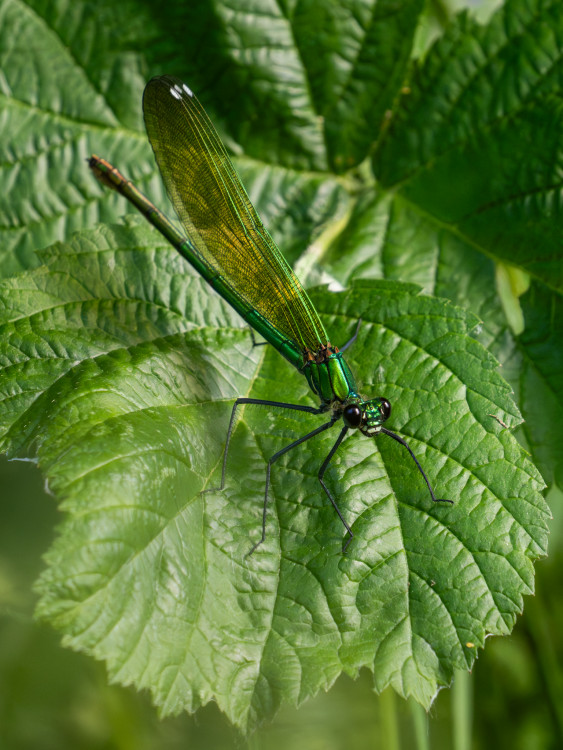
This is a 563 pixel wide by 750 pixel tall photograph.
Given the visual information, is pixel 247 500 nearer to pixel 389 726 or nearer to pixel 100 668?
pixel 100 668

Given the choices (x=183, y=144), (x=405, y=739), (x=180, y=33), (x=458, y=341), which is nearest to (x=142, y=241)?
(x=183, y=144)

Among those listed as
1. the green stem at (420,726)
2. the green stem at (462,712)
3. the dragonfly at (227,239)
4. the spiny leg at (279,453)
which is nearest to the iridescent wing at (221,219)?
the dragonfly at (227,239)

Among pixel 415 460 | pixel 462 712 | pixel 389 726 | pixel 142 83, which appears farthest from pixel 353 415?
pixel 142 83

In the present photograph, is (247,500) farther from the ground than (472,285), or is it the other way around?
(472,285)

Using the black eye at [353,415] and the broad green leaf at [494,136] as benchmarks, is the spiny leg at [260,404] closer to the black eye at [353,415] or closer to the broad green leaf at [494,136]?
the black eye at [353,415]

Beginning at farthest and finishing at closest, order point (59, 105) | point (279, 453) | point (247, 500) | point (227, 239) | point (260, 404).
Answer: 1. point (59, 105)
2. point (227, 239)
3. point (260, 404)
4. point (279, 453)
5. point (247, 500)

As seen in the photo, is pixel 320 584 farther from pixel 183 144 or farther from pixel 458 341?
pixel 183 144

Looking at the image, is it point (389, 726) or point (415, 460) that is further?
point (389, 726)
